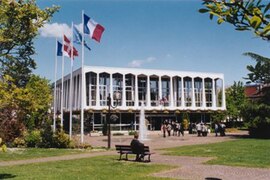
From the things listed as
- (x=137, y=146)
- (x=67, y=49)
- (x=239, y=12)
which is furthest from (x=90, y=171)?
(x=67, y=49)

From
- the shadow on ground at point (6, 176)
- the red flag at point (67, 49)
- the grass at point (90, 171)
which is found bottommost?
the shadow on ground at point (6, 176)

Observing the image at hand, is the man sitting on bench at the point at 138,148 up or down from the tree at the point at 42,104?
down

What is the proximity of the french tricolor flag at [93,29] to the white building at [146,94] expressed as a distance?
2299 centimetres

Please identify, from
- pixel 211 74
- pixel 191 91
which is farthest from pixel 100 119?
pixel 211 74

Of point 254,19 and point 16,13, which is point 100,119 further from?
point 254,19

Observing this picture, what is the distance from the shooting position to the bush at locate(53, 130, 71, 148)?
2556cm

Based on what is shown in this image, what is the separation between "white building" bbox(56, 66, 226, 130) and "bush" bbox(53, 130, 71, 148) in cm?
2221

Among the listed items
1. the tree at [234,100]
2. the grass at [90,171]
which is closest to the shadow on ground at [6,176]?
the grass at [90,171]

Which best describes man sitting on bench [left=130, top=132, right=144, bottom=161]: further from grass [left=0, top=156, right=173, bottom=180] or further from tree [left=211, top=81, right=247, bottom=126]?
tree [left=211, top=81, right=247, bottom=126]

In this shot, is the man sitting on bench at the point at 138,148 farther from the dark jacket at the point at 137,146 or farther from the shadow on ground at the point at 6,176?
the shadow on ground at the point at 6,176

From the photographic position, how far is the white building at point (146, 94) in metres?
50.2

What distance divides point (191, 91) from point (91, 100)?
52.9 ft

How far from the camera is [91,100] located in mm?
50281

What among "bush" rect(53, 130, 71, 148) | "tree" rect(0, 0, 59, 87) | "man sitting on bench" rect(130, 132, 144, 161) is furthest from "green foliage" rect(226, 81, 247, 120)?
"tree" rect(0, 0, 59, 87)
